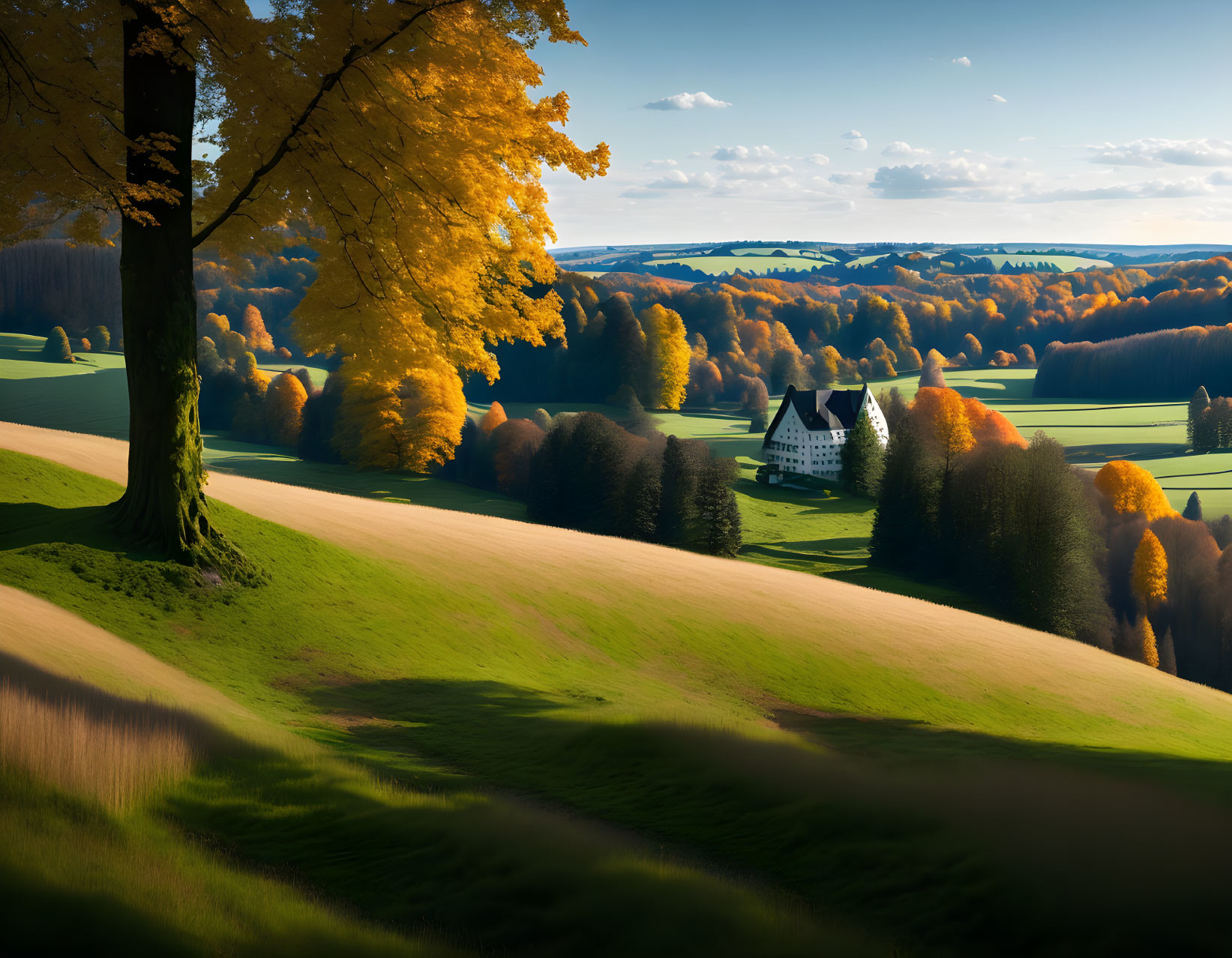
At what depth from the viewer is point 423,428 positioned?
68188 millimetres

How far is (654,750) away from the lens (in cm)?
1146

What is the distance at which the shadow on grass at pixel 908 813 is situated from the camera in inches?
264

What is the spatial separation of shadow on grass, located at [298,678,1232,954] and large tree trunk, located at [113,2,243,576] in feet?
17.5

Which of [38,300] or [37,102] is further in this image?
[38,300]

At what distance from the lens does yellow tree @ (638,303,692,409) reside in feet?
367

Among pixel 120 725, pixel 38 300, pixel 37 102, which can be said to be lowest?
pixel 120 725

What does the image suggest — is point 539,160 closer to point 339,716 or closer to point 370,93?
point 370,93

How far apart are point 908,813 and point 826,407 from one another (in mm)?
81112

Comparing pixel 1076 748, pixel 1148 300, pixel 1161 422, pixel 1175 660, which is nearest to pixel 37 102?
pixel 1076 748

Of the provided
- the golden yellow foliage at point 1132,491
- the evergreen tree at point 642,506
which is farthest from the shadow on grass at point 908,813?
the golden yellow foliage at point 1132,491

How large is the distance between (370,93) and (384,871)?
13550 millimetres

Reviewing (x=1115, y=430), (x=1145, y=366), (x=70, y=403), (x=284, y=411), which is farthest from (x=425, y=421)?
(x=1145, y=366)

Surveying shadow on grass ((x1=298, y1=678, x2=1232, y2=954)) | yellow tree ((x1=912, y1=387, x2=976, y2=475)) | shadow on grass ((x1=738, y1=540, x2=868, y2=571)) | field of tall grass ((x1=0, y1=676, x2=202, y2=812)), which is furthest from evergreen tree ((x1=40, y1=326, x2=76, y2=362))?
field of tall grass ((x1=0, y1=676, x2=202, y2=812))

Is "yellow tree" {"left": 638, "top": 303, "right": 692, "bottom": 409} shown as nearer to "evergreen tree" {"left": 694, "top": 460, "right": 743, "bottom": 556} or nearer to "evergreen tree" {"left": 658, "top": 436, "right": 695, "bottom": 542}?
"evergreen tree" {"left": 658, "top": 436, "right": 695, "bottom": 542}
